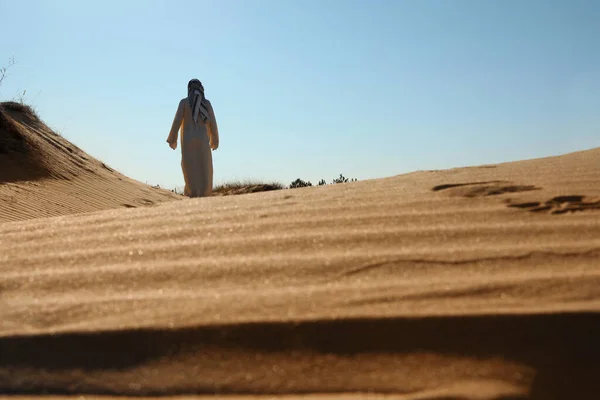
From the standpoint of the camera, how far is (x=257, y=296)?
1.61 meters

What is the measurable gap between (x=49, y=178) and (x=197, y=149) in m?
4.36

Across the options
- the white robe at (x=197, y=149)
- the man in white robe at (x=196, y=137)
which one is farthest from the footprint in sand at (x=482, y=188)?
the white robe at (x=197, y=149)

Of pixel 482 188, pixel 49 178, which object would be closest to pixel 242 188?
pixel 49 178

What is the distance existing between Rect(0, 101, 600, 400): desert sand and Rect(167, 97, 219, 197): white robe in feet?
25.1

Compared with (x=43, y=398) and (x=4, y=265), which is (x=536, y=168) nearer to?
(x=4, y=265)

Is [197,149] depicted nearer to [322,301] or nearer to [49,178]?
[49,178]

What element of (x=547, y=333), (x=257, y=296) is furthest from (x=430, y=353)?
(x=257, y=296)

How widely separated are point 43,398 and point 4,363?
0.19 m

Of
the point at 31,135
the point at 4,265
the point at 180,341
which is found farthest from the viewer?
the point at 31,135

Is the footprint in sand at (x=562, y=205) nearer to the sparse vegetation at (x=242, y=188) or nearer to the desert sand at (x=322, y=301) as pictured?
the desert sand at (x=322, y=301)

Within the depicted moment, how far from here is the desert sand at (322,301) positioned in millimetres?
1284

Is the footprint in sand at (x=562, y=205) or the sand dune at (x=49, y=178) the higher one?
the sand dune at (x=49, y=178)

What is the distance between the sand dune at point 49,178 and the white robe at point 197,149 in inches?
80.2

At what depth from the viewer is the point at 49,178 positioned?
13.2 m
